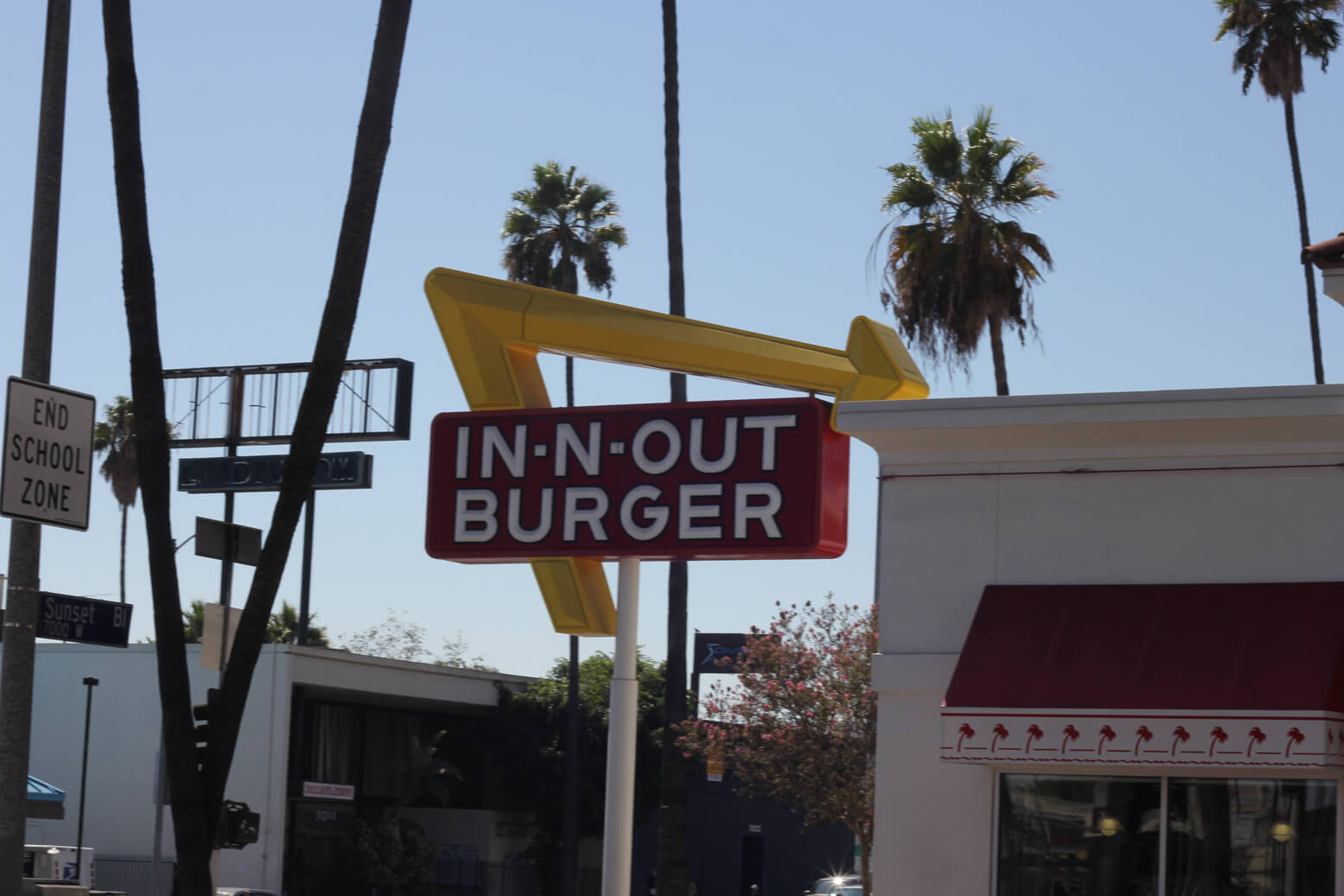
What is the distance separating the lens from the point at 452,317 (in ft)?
45.0

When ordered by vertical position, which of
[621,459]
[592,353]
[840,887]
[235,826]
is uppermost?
[592,353]

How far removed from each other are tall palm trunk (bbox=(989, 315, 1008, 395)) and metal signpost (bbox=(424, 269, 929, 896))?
652 inches

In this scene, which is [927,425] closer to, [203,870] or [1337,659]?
[1337,659]

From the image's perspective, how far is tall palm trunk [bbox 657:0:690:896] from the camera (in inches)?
894

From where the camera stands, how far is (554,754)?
42.4 m

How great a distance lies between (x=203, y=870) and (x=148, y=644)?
85.6 ft

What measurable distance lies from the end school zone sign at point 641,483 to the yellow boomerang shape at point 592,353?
1.43 feet

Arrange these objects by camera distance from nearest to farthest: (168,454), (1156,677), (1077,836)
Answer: (1156,677) < (1077,836) < (168,454)

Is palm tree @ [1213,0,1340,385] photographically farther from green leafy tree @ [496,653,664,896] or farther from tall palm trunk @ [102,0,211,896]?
tall palm trunk @ [102,0,211,896]

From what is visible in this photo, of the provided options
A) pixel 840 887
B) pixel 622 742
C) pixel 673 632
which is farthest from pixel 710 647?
pixel 622 742

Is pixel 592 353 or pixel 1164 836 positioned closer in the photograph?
pixel 1164 836

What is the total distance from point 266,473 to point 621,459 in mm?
21896

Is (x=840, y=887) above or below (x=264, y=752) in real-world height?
below

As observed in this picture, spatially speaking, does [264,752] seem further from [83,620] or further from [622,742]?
[622,742]
